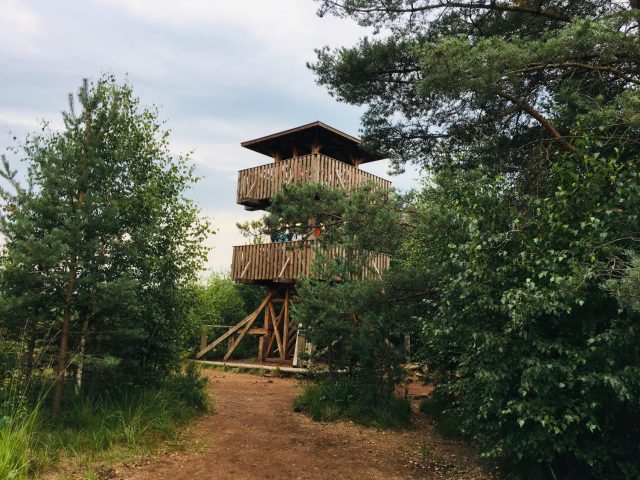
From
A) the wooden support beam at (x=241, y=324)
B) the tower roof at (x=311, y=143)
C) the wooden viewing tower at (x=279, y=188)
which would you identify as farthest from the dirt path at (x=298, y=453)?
the tower roof at (x=311, y=143)

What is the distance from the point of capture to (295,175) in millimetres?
16156

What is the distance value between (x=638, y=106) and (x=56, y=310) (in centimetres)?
723

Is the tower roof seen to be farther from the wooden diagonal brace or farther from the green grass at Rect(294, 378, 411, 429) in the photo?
the green grass at Rect(294, 378, 411, 429)

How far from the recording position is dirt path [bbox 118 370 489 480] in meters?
6.21

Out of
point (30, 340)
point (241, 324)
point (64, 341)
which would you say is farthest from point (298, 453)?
point (241, 324)

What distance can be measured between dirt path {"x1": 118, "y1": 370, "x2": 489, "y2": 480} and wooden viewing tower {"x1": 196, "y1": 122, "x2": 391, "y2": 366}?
6521 millimetres

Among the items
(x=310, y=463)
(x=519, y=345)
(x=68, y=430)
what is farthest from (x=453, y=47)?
(x=68, y=430)

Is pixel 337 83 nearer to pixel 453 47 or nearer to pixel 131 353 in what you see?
pixel 453 47

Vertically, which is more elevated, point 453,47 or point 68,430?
point 453,47

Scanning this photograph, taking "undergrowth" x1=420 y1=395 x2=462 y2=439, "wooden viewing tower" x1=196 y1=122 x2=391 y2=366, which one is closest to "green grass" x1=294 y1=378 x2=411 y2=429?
"undergrowth" x1=420 y1=395 x2=462 y2=439

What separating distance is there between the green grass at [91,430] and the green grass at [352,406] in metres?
2.23

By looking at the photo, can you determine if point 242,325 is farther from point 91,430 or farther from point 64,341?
point 91,430

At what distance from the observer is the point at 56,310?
6.77 metres

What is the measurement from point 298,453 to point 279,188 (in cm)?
1029
